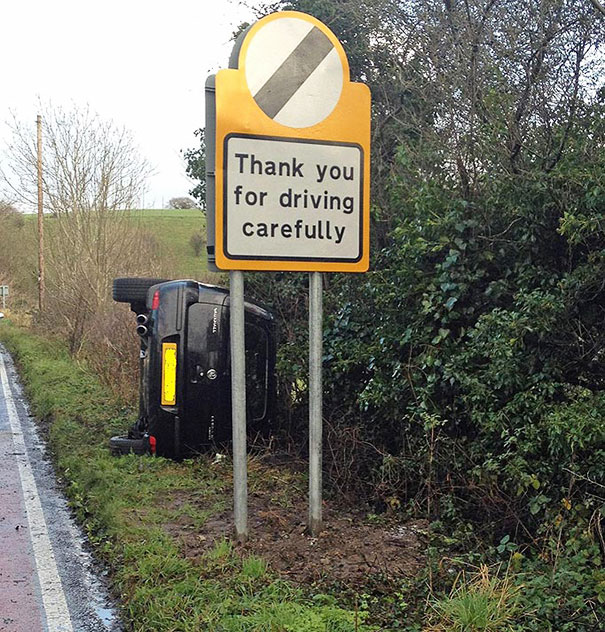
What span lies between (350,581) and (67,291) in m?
18.4

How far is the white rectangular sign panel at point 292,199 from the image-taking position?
17.7 feet

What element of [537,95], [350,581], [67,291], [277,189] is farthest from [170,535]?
[67,291]

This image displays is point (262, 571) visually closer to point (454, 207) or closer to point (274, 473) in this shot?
point (274, 473)

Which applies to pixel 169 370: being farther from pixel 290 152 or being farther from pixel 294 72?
pixel 294 72

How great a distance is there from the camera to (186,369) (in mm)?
7859

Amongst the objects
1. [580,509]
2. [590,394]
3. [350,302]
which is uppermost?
[350,302]

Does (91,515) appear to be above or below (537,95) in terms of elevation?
below

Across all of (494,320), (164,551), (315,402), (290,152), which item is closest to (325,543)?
(315,402)

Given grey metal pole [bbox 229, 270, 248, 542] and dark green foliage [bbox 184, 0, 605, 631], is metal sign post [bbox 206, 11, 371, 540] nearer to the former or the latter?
grey metal pole [bbox 229, 270, 248, 542]

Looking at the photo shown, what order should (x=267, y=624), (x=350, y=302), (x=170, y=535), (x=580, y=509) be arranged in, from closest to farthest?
1. (x=267, y=624)
2. (x=580, y=509)
3. (x=170, y=535)
4. (x=350, y=302)

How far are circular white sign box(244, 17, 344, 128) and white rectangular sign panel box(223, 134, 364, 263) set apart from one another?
0.68 ft

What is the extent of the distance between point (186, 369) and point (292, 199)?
2886 millimetres

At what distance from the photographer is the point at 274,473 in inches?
295

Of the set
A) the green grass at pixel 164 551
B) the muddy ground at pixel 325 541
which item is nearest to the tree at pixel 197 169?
the green grass at pixel 164 551
